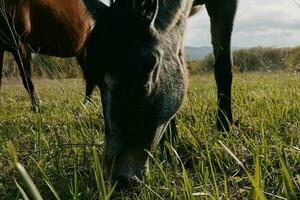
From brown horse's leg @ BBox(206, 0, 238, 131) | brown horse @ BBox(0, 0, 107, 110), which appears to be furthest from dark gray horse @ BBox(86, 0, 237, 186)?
brown horse @ BBox(0, 0, 107, 110)

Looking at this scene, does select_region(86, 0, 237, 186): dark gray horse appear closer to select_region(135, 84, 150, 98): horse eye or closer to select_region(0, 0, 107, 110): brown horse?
select_region(135, 84, 150, 98): horse eye

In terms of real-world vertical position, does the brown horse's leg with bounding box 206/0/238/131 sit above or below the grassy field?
above

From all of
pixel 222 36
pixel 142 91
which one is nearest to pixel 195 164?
pixel 142 91

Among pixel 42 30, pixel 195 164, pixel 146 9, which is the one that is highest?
pixel 146 9

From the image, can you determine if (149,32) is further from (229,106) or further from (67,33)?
(67,33)

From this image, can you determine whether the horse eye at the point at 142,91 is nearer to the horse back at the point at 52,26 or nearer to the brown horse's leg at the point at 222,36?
the brown horse's leg at the point at 222,36

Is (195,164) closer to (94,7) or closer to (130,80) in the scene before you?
(130,80)

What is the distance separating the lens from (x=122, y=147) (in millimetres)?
2264

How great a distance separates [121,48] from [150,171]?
0.64 meters

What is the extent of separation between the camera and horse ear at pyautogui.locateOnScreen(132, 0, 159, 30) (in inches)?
88.7

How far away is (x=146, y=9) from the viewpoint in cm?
231

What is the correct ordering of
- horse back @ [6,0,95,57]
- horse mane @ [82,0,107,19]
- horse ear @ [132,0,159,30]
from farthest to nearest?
horse back @ [6,0,95,57], horse mane @ [82,0,107,19], horse ear @ [132,0,159,30]

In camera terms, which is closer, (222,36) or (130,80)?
(130,80)

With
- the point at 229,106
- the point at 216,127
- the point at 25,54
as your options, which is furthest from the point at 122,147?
the point at 25,54
